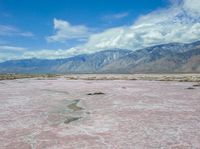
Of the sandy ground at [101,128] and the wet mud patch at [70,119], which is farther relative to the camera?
the wet mud patch at [70,119]

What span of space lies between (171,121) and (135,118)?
7.46 feet

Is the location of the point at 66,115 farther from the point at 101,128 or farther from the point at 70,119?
the point at 101,128

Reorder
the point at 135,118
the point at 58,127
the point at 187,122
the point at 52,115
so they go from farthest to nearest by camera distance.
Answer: the point at 52,115 → the point at 135,118 → the point at 187,122 → the point at 58,127

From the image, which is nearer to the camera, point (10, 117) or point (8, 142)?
point (8, 142)

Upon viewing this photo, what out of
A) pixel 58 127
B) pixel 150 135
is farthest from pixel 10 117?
pixel 150 135

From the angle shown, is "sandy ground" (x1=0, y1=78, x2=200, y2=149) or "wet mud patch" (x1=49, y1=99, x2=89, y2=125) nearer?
"sandy ground" (x1=0, y1=78, x2=200, y2=149)

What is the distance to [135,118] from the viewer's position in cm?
1709

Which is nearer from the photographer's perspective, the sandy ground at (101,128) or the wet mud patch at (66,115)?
the sandy ground at (101,128)

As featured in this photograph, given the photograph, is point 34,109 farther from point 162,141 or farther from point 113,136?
point 162,141

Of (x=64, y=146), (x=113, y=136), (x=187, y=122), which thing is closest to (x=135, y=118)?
(x=187, y=122)

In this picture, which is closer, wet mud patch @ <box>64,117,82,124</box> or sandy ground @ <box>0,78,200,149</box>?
sandy ground @ <box>0,78,200,149</box>

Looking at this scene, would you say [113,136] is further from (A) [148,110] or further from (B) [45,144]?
(A) [148,110]

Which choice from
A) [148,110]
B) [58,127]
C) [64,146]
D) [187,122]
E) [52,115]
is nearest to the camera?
[64,146]

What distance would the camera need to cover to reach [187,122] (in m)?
15.8
